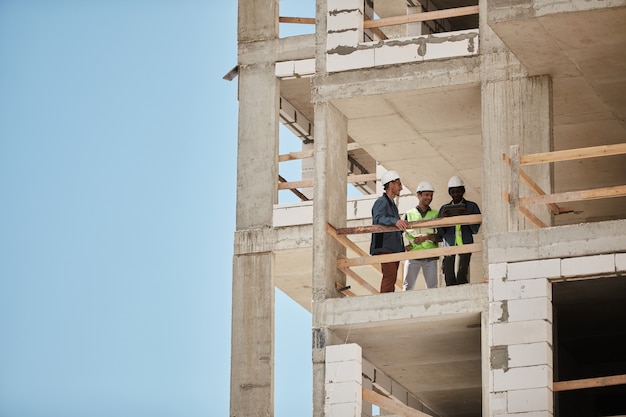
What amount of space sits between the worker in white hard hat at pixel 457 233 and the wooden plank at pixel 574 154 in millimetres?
2043

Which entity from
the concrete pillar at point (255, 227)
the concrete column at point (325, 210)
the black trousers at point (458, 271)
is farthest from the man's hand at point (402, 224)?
the concrete pillar at point (255, 227)

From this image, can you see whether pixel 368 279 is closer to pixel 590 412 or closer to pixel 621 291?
pixel 590 412

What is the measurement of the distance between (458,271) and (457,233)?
0.62m

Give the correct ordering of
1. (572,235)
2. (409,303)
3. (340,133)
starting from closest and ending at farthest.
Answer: (572,235)
(409,303)
(340,133)

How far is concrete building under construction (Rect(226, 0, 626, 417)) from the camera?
97.0 feet

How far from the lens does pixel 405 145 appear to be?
1389 inches

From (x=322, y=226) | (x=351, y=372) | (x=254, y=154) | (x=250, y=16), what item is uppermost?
(x=250, y=16)

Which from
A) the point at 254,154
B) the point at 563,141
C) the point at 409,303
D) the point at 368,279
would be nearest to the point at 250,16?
the point at 254,154

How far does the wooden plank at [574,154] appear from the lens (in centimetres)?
2988

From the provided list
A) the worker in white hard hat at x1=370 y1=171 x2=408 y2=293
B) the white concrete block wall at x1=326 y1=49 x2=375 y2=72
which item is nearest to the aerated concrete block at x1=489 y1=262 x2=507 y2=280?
the worker in white hard hat at x1=370 y1=171 x2=408 y2=293

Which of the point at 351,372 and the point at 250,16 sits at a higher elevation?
the point at 250,16

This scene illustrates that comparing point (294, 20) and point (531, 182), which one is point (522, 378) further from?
point (294, 20)

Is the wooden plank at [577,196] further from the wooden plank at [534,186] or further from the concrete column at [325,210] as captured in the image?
the concrete column at [325,210]

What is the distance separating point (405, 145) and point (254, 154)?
6.71 meters
